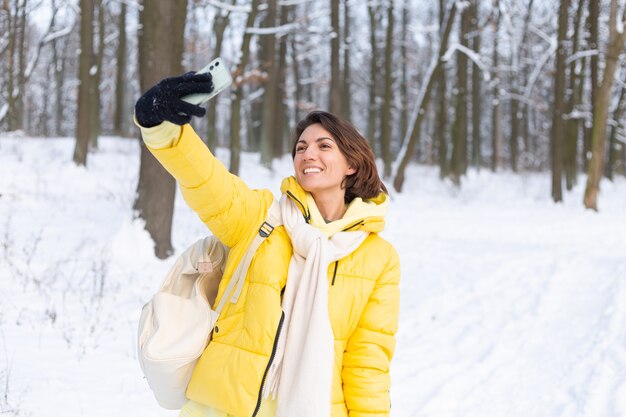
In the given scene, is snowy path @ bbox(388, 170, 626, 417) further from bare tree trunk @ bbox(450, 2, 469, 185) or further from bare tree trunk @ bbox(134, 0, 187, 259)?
bare tree trunk @ bbox(450, 2, 469, 185)

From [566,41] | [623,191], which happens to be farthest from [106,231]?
[623,191]

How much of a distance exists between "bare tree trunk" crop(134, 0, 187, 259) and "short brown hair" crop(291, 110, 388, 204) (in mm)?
5304

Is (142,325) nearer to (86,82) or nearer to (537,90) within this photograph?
(86,82)

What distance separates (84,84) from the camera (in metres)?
15.2

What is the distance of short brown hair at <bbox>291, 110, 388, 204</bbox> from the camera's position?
2342 millimetres

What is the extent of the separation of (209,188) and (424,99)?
16686 millimetres

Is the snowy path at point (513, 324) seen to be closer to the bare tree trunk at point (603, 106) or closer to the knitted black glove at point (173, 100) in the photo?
the knitted black glove at point (173, 100)

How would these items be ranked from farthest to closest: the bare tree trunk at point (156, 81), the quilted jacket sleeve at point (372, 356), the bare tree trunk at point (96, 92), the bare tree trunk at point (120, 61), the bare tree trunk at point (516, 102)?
the bare tree trunk at point (516, 102), the bare tree trunk at point (120, 61), the bare tree trunk at point (96, 92), the bare tree trunk at point (156, 81), the quilted jacket sleeve at point (372, 356)

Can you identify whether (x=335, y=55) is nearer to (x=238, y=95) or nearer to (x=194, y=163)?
(x=238, y=95)

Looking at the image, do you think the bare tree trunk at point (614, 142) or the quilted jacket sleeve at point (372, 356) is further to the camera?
the bare tree trunk at point (614, 142)

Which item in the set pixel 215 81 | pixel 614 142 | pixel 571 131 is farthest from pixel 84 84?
pixel 614 142

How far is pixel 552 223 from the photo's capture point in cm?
1323

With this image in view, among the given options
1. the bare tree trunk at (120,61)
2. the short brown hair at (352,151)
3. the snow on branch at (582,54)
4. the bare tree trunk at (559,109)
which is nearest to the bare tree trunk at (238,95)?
the bare tree trunk at (120,61)

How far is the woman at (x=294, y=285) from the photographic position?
1.86 meters
